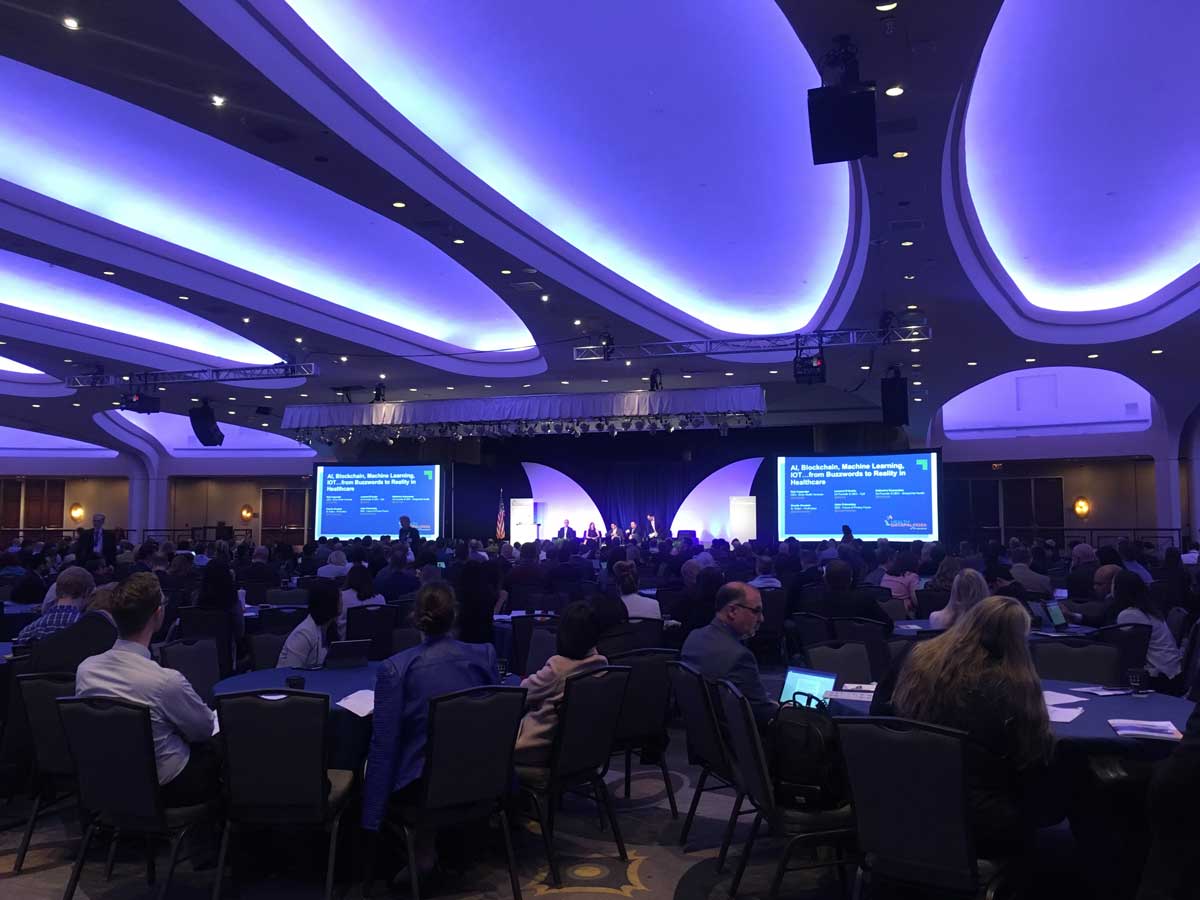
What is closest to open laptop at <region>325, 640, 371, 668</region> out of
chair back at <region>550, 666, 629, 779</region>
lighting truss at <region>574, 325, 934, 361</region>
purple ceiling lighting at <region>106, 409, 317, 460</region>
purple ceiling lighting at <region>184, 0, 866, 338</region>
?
chair back at <region>550, 666, 629, 779</region>

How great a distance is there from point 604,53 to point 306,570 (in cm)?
808

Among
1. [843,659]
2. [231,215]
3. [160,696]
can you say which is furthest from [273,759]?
[231,215]

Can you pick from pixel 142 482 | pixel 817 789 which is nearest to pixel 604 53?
pixel 817 789

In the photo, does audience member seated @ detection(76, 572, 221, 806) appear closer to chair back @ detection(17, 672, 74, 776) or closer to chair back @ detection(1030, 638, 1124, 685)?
chair back @ detection(17, 672, 74, 776)

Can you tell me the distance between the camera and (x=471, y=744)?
11.2ft

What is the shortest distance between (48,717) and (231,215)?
6898 mm

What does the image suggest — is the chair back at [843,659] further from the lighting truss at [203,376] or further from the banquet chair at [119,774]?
the lighting truss at [203,376]

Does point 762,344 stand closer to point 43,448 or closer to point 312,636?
point 312,636

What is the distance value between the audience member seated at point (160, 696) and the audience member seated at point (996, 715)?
2418mm

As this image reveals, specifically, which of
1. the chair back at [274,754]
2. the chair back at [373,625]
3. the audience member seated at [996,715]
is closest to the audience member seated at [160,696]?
the chair back at [274,754]

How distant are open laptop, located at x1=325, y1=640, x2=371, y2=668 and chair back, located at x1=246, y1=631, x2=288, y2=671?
33.7 inches

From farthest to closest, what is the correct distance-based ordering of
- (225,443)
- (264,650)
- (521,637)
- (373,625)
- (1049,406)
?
1. (225,443)
2. (1049,406)
3. (373,625)
4. (521,637)
5. (264,650)

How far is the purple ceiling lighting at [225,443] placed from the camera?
25.3 meters

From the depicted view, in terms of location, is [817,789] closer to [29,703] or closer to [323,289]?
Answer: [29,703]
